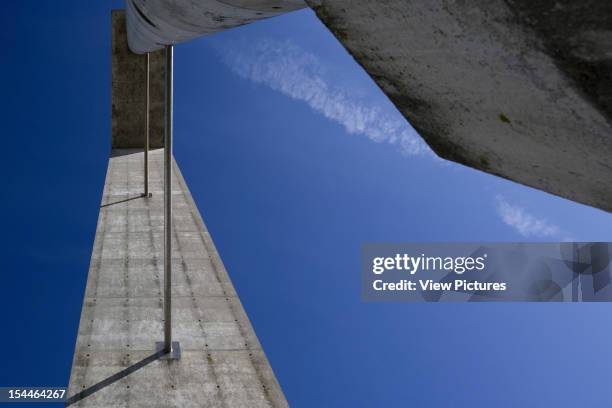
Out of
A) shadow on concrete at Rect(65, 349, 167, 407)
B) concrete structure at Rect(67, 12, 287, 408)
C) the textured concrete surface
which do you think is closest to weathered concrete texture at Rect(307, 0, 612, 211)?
the textured concrete surface

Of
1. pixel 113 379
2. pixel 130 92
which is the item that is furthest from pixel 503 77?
pixel 130 92

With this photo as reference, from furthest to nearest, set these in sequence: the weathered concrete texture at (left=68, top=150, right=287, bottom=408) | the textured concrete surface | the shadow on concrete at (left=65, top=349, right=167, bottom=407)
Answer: the weathered concrete texture at (left=68, top=150, right=287, bottom=408), the shadow on concrete at (left=65, top=349, right=167, bottom=407), the textured concrete surface

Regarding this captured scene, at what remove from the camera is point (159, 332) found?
8.05 m

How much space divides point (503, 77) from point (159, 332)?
7461 millimetres

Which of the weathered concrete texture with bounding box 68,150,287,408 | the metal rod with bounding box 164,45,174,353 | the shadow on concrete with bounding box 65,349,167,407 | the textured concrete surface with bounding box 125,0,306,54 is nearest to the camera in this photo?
the textured concrete surface with bounding box 125,0,306,54

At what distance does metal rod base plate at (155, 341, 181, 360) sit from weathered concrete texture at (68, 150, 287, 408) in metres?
0.06

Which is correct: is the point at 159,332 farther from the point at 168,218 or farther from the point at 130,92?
the point at 130,92

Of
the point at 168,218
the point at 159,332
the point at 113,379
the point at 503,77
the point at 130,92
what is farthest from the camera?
the point at 130,92

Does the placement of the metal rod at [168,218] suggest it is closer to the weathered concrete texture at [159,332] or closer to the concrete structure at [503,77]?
the weathered concrete texture at [159,332]

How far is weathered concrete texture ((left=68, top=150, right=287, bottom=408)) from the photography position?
263 inches

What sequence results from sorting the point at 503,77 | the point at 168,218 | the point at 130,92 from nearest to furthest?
the point at 503,77
the point at 168,218
the point at 130,92

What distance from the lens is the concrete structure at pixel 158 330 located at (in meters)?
6.69

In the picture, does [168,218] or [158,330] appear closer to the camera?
[168,218]

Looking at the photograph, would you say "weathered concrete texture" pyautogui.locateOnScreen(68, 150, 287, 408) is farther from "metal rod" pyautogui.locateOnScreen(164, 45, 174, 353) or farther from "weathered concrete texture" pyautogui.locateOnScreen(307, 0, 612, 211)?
"weathered concrete texture" pyautogui.locateOnScreen(307, 0, 612, 211)
